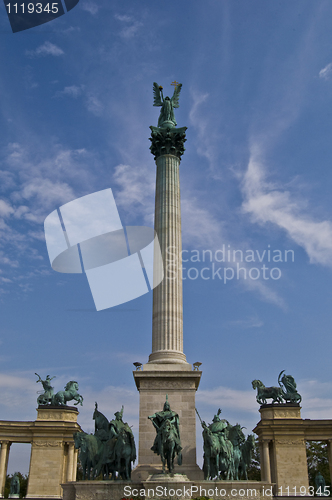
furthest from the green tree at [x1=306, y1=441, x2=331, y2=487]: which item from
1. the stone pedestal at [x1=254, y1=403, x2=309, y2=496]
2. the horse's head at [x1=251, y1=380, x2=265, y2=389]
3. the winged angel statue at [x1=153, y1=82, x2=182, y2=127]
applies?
the winged angel statue at [x1=153, y1=82, x2=182, y2=127]

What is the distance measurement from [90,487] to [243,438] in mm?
10972

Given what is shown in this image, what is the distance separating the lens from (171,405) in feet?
95.4

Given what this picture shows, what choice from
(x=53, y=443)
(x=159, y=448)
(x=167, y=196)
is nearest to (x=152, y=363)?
(x=159, y=448)

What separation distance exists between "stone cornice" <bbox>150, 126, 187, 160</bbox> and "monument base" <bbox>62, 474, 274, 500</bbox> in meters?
23.5

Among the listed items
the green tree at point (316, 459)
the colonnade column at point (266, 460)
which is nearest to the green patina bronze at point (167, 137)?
the colonnade column at point (266, 460)

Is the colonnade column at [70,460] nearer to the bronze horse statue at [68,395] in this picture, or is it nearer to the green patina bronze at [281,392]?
the bronze horse statue at [68,395]

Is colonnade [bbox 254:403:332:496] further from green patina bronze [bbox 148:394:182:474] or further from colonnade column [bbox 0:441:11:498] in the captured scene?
green patina bronze [bbox 148:394:182:474]

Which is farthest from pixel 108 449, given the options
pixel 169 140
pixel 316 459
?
pixel 316 459

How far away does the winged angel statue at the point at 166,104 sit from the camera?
→ 128ft

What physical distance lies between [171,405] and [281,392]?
37828 millimetres

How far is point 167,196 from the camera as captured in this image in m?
36.0

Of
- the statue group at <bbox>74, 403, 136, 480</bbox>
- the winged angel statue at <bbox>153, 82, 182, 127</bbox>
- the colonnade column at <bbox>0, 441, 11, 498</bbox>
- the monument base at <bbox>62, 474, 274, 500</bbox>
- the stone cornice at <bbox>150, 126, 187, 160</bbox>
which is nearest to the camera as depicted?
the monument base at <bbox>62, 474, 274, 500</bbox>

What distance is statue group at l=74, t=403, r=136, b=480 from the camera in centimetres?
2689

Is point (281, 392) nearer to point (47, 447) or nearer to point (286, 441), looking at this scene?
point (286, 441)
